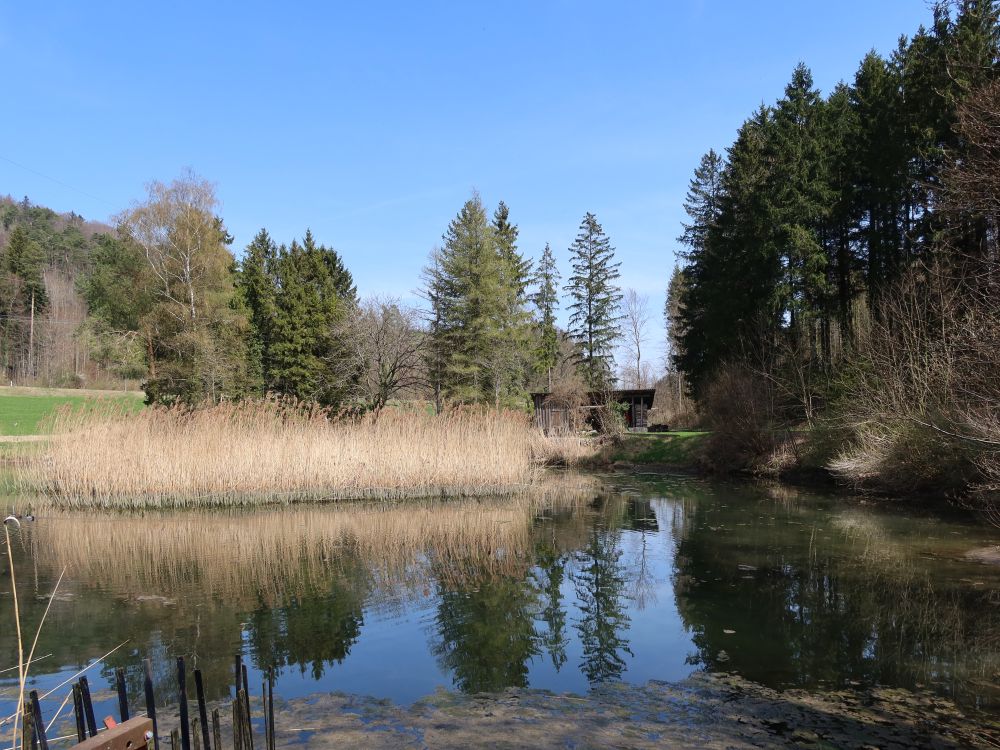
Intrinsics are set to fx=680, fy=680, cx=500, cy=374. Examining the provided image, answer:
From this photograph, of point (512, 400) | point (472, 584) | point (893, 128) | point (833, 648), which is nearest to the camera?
point (833, 648)

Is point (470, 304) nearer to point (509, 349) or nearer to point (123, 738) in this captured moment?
point (509, 349)

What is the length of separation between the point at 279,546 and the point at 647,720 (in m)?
8.07

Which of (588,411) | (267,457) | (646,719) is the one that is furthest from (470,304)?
(646,719)

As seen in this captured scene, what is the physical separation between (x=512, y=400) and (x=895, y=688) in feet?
93.0

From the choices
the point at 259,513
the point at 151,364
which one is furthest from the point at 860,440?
the point at 151,364

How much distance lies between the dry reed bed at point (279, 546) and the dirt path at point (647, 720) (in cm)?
391

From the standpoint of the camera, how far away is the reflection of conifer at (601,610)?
6.45m

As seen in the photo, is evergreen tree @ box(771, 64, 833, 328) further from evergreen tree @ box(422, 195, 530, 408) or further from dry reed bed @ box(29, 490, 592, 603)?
dry reed bed @ box(29, 490, 592, 603)

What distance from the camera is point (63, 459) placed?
1464cm

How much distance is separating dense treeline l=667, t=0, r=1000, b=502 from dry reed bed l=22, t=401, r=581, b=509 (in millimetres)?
9593

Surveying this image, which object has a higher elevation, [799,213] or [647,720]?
[799,213]

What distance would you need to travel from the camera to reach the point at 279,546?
11484 mm

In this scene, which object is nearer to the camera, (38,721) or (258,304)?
(38,721)

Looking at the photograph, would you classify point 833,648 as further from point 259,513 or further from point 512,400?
point 512,400
